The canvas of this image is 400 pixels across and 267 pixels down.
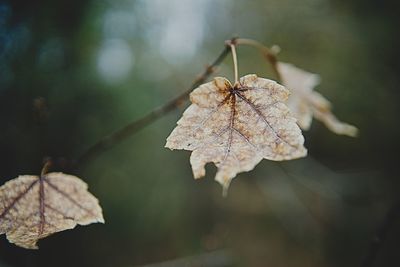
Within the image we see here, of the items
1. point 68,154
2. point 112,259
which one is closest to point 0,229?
point 68,154

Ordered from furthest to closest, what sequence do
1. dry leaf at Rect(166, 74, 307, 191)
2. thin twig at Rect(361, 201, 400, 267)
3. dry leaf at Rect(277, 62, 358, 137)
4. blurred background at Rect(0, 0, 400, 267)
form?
blurred background at Rect(0, 0, 400, 267) → dry leaf at Rect(277, 62, 358, 137) → thin twig at Rect(361, 201, 400, 267) → dry leaf at Rect(166, 74, 307, 191)

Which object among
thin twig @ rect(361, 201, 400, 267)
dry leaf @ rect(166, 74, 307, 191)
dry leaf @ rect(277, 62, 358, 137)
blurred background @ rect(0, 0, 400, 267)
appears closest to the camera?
dry leaf @ rect(166, 74, 307, 191)

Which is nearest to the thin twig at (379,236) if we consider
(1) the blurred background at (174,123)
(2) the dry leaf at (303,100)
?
(2) the dry leaf at (303,100)

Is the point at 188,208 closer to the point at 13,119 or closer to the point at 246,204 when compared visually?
the point at 246,204

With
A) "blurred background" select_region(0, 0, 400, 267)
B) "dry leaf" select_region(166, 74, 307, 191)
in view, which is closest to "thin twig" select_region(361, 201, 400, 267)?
"dry leaf" select_region(166, 74, 307, 191)

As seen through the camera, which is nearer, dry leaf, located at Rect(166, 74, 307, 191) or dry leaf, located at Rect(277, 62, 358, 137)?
dry leaf, located at Rect(166, 74, 307, 191)

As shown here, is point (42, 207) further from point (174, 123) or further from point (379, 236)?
point (174, 123)

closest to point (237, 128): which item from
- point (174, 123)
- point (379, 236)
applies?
point (379, 236)

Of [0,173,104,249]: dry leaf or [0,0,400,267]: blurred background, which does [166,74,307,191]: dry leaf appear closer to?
[0,173,104,249]: dry leaf

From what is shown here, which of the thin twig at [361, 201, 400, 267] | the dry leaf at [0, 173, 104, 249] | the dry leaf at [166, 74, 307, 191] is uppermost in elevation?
the dry leaf at [166, 74, 307, 191]
